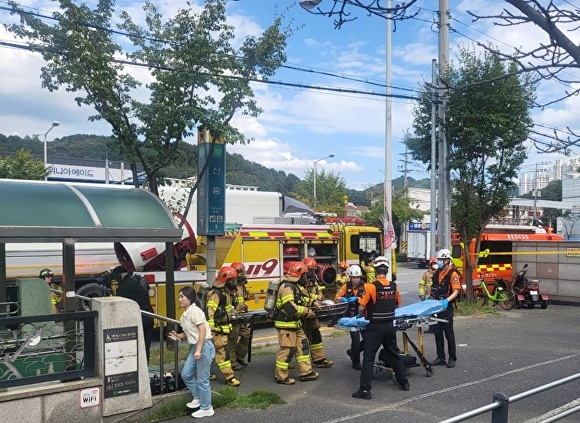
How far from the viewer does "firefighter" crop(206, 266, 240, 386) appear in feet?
25.4

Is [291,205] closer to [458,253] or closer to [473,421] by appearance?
[458,253]

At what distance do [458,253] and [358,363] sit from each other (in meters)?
10.2

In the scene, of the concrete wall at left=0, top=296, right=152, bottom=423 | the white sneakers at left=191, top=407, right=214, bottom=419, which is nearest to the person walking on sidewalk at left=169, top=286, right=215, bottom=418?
the white sneakers at left=191, top=407, right=214, bottom=419

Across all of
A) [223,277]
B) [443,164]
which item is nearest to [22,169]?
[443,164]

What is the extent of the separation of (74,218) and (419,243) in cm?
3249

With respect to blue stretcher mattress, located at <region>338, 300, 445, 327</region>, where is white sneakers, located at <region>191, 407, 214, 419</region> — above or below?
below

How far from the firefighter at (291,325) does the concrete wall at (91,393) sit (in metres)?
2.16

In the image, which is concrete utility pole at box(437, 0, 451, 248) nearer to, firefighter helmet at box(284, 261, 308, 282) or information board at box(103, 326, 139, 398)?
firefighter helmet at box(284, 261, 308, 282)

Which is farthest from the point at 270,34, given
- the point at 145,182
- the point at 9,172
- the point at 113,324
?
the point at 9,172

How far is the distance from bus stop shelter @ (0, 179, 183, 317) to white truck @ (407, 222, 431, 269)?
1191 inches

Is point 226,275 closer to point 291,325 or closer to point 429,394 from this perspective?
point 291,325

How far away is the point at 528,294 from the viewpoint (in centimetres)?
1633

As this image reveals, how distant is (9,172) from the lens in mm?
27719

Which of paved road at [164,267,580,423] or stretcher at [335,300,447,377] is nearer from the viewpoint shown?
paved road at [164,267,580,423]
